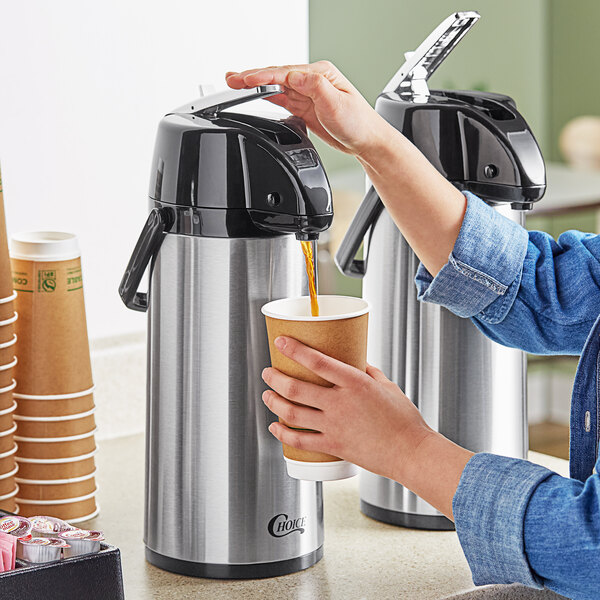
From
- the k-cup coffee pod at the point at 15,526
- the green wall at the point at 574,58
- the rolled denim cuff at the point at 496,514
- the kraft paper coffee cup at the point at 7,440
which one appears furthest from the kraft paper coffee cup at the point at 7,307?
the green wall at the point at 574,58

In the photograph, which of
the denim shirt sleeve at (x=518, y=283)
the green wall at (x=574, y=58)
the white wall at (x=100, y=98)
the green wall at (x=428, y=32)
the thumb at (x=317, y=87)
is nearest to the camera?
the thumb at (x=317, y=87)

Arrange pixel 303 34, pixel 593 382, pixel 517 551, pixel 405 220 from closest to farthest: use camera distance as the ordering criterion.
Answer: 1. pixel 517 551
2. pixel 593 382
3. pixel 405 220
4. pixel 303 34

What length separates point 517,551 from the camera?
63 cm

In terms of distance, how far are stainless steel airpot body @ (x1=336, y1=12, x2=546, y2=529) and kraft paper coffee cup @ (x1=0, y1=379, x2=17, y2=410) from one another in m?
0.34

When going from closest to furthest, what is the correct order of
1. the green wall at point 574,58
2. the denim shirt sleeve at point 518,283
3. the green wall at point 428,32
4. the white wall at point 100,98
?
the denim shirt sleeve at point 518,283
the white wall at point 100,98
the green wall at point 428,32
the green wall at point 574,58

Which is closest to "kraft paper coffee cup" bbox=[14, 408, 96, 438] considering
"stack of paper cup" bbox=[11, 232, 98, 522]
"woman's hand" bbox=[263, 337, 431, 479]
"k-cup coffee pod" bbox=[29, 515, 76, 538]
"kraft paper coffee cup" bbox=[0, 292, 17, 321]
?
"stack of paper cup" bbox=[11, 232, 98, 522]

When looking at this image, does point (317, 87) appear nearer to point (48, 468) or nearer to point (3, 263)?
point (3, 263)

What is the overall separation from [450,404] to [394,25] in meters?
2.64

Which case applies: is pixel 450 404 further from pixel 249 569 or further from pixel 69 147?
pixel 69 147

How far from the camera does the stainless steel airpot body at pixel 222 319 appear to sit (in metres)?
0.77

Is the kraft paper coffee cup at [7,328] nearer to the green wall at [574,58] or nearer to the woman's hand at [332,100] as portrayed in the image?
the woman's hand at [332,100]

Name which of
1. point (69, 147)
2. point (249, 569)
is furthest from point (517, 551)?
→ point (69, 147)

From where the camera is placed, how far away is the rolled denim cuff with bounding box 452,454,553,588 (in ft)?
2.09

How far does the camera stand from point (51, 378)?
3.06 ft
